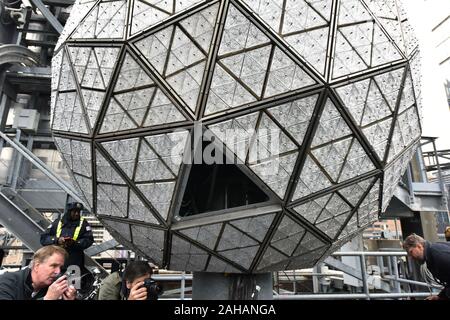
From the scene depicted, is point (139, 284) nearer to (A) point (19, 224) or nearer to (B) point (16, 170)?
(A) point (19, 224)

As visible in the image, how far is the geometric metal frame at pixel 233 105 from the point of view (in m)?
2.41

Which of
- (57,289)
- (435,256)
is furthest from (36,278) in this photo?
(435,256)

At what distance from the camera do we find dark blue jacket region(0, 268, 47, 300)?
2.24 metres

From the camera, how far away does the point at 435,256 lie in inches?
119

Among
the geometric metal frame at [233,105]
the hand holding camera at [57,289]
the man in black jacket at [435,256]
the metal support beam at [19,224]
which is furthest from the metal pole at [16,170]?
the man in black jacket at [435,256]

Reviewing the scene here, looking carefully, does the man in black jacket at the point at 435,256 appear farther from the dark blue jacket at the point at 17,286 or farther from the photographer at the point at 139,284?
the dark blue jacket at the point at 17,286

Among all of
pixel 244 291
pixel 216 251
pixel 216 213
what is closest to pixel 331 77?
pixel 216 213

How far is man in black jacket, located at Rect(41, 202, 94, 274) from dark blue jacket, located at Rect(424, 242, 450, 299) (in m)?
4.39

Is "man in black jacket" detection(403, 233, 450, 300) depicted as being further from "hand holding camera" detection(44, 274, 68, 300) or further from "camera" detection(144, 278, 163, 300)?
"hand holding camera" detection(44, 274, 68, 300)

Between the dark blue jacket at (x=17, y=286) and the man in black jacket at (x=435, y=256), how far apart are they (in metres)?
3.30

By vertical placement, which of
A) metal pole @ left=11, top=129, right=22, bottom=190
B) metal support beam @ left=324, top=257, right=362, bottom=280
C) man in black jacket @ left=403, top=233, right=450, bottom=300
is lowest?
metal support beam @ left=324, top=257, right=362, bottom=280

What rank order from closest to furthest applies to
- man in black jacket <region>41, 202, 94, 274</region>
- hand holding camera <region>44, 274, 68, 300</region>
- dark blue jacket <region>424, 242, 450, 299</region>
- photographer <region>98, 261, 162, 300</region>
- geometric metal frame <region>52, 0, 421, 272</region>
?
hand holding camera <region>44, 274, 68, 300</region> < geometric metal frame <region>52, 0, 421, 272</region> < photographer <region>98, 261, 162, 300</region> < dark blue jacket <region>424, 242, 450, 299</region> < man in black jacket <region>41, 202, 94, 274</region>

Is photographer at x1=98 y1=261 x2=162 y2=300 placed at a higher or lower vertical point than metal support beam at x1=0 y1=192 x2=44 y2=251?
lower

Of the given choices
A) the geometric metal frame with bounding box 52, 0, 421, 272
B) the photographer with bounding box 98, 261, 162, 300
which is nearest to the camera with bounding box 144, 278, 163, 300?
the photographer with bounding box 98, 261, 162, 300
